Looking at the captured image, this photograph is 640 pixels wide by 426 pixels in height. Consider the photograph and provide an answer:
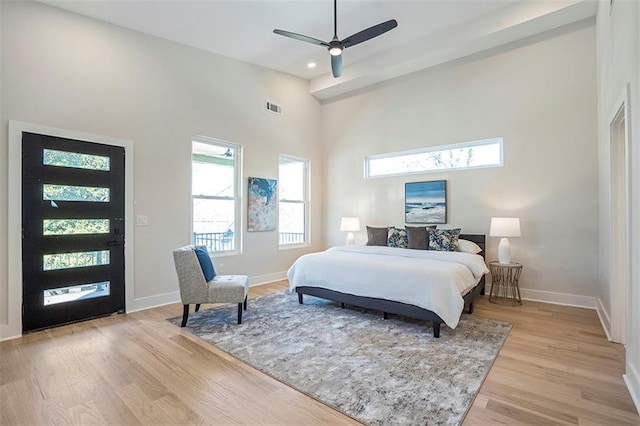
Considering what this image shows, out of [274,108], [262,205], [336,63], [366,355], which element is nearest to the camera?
[366,355]

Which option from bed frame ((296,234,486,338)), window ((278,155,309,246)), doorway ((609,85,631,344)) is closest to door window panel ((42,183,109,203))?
bed frame ((296,234,486,338))

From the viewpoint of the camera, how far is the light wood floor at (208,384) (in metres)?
1.99

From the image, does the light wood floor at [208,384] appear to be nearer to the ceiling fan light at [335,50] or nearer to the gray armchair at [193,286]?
the gray armchair at [193,286]

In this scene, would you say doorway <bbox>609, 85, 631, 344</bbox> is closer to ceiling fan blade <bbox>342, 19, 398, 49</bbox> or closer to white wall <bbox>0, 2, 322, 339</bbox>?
ceiling fan blade <bbox>342, 19, 398, 49</bbox>

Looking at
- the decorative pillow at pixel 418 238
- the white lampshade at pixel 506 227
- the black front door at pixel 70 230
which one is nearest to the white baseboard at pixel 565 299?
the white lampshade at pixel 506 227

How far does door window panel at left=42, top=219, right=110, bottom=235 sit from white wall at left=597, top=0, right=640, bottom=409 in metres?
5.19

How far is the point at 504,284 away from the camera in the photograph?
4.70 m

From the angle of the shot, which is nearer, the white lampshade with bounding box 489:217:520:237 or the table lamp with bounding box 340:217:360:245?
the white lampshade with bounding box 489:217:520:237

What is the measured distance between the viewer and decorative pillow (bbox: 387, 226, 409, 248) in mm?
4986

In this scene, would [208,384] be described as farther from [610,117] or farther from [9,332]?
[610,117]

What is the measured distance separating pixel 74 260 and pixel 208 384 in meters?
2.59

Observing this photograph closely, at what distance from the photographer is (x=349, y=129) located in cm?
661

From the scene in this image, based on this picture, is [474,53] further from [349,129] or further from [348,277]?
[348,277]

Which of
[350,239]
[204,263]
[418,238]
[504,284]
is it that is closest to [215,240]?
[204,263]
